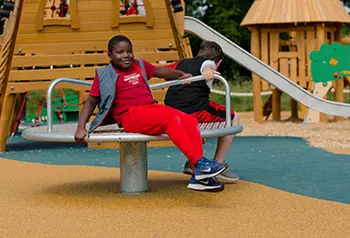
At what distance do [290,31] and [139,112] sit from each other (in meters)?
9.62

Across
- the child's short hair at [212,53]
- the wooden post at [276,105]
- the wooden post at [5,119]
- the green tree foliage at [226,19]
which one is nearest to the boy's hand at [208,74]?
the child's short hair at [212,53]

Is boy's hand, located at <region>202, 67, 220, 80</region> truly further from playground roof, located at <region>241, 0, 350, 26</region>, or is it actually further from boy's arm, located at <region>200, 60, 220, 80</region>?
playground roof, located at <region>241, 0, 350, 26</region>

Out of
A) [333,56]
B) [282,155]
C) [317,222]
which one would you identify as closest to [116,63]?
[317,222]

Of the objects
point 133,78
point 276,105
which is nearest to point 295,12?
point 276,105

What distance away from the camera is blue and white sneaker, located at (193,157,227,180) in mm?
5246

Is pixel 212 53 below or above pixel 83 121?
above

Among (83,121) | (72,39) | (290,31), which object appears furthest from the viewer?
(290,31)

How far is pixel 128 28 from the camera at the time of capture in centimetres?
1013

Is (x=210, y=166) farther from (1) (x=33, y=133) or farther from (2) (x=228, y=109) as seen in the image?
(1) (x=33, y=133)

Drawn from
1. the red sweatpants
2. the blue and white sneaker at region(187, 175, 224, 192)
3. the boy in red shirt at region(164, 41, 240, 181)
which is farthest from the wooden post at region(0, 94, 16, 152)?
the blue and white sneaker at region(187, 175, 224, 192)

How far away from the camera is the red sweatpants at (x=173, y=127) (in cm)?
532

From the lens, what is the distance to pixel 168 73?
6.20m

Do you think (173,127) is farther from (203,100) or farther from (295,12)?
(295,12)

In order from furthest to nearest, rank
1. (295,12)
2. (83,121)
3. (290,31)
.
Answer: (290,31) → (295,12) → (83,121)
